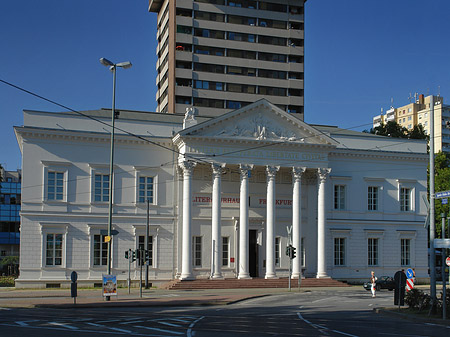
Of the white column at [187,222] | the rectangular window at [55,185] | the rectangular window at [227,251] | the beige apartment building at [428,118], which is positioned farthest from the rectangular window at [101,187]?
the beige apartment building at [428,118]

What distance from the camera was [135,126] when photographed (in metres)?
45.8

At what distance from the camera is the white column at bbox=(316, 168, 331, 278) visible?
47094 millimetres

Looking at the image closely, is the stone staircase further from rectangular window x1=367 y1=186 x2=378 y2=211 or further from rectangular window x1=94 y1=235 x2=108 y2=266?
rectangular window x1=367 y1=186 x2=378 y2=211

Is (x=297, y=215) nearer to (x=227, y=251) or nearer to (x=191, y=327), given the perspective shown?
(x=227, y=251)

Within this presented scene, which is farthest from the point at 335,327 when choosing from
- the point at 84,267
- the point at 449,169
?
the point at 449,169

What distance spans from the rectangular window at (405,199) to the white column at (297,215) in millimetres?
11049

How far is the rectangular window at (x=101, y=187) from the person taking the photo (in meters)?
44.7

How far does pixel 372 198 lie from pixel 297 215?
8.81 metres

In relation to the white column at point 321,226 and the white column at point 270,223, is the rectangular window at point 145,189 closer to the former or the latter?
the white column at point 270,223

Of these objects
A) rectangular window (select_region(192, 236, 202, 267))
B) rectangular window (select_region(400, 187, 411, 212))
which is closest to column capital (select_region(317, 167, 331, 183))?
rectangular window (select_region(400, 187, 411, 212))

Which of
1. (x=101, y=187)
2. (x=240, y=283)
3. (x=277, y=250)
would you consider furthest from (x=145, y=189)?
(x=277, y=250)

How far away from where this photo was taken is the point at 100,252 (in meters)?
44.4

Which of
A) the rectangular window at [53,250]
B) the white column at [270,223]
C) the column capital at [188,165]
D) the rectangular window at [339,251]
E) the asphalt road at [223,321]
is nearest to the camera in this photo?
the asphalt road at [223,321]

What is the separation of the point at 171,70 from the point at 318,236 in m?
41.5
